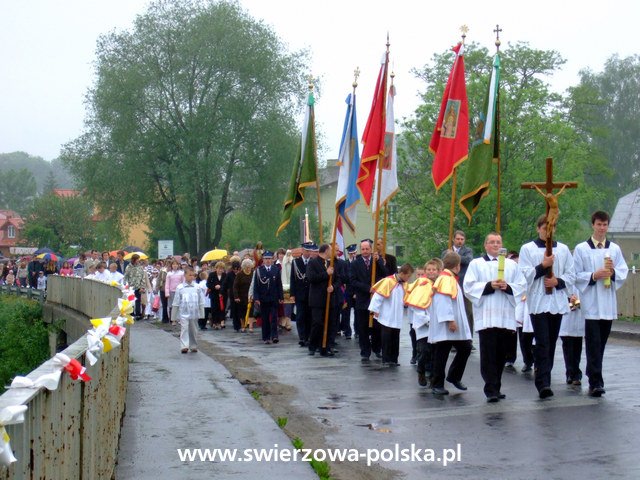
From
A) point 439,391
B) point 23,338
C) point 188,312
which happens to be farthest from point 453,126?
point 23,338

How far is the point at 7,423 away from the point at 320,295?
46.0 feet

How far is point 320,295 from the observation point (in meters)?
17.2

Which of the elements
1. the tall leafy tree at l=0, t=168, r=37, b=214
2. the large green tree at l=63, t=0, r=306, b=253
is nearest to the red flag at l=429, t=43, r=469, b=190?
the large green tree at l=63, t=0, r=306, b=253

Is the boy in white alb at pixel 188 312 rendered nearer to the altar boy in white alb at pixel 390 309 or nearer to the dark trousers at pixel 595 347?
the altar boy in white alb at pixel 390 309

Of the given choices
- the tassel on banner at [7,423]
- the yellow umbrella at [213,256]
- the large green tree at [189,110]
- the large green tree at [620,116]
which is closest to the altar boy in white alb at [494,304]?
the tassel on banner at [7,423]

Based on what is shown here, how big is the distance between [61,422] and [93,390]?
4.71 feet

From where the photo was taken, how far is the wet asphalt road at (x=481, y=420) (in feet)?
26.2

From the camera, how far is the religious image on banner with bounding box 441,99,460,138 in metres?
15.9

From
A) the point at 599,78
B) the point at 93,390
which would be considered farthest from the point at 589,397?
the point at 599,78

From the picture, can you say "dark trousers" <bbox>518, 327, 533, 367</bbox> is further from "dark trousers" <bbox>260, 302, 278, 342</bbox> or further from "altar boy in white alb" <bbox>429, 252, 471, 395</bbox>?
"dark trousers" <bbox>260, 302, 278, 342</bbox>

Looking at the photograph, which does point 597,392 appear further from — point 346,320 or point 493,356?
point 346,320

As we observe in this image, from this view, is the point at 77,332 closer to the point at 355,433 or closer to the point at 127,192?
the point at 355,433

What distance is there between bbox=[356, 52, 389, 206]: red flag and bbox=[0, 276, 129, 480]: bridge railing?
9148 millimetres

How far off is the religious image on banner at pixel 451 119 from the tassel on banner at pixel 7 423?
13.0 meters
